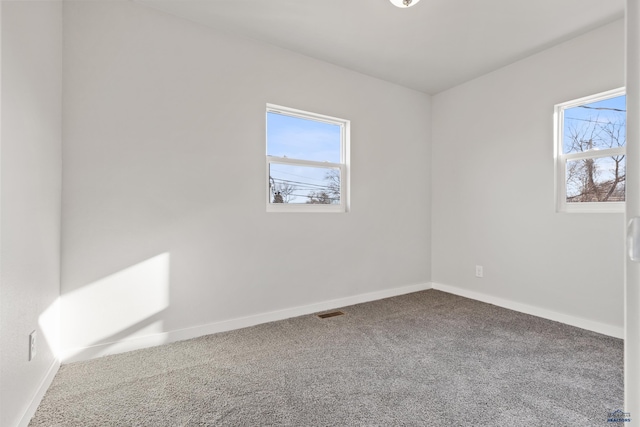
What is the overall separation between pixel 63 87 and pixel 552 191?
4.06m

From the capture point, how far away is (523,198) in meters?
3.05

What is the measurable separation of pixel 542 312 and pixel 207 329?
10.2 ft

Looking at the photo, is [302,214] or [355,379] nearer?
[355,379]

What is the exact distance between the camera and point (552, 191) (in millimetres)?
2834

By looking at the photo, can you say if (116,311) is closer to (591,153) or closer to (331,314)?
(331,314)

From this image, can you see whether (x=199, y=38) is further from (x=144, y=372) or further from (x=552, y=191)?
(x=552, y=191)

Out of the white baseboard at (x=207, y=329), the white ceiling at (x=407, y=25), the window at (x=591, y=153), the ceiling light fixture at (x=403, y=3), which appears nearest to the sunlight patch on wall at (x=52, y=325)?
the white baseboard at (x=207, y=329)

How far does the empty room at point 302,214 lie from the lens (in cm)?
158

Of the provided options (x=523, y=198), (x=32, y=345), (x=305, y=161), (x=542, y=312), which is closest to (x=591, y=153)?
(x=523, y=198)

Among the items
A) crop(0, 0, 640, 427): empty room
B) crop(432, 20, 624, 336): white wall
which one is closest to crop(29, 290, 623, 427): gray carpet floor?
crop(0, 0, 640, 427): empty room

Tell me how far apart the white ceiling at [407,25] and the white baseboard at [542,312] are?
8.20ft

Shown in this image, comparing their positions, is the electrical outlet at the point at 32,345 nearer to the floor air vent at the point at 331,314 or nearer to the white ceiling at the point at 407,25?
the floor air vent at the point at 331,314

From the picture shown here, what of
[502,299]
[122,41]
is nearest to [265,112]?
[122,41]

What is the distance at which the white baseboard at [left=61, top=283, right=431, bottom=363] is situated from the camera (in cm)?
209
